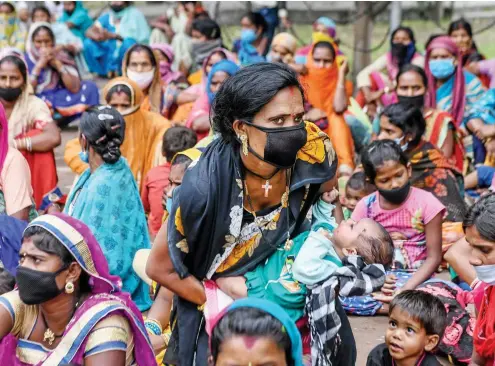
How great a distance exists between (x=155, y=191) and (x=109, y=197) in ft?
3.50

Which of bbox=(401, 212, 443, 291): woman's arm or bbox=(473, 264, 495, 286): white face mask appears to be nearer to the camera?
bbox=(473, 264, 495, 286): white face mask

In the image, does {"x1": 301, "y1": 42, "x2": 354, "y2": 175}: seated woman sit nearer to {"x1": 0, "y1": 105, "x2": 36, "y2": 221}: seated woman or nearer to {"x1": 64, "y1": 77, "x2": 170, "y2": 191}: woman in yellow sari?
{"x1": 64, "y1": 77, "x2": 170, "y2": 191}: woman in yellow sari

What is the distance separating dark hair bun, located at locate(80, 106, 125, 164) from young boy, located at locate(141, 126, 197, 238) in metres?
0.86

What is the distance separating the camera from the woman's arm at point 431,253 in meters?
5.00

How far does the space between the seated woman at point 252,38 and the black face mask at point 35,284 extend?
25.0ft

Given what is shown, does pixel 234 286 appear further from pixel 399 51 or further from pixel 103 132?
pixel 399 51

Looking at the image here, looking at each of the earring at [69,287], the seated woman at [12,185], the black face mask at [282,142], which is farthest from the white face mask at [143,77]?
the black face mask at [282,142]

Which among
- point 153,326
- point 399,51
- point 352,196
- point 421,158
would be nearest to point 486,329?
point 153,326

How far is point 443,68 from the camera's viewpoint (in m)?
7.62

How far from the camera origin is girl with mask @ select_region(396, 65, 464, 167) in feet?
22.0

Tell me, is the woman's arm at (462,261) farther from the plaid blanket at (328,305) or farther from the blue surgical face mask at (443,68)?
the blue surgical face mask at (443,68)

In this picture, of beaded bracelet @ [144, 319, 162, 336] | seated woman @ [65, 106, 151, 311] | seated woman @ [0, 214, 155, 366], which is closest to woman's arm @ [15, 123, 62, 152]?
seated woman @ [65, 106, 151, 311]

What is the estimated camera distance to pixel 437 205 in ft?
16.9

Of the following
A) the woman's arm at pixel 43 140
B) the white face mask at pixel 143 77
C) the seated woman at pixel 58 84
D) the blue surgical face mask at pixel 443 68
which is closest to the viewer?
the woman's arm at pixel 43 140
